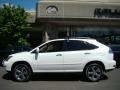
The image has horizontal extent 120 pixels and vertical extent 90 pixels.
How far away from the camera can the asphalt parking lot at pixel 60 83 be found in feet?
35.4

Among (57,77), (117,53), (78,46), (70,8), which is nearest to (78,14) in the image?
(70,8)

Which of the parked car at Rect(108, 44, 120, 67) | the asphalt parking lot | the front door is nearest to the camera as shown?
the asphalt parking lot

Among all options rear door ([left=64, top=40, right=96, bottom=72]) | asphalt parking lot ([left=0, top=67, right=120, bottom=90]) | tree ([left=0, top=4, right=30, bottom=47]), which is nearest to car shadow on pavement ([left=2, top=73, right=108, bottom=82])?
asphalt parking lot ([left=0, top=67, right=120, bottom=90])

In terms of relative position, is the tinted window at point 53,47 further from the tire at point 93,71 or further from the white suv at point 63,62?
the tire at point 93,71

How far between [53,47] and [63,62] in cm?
80

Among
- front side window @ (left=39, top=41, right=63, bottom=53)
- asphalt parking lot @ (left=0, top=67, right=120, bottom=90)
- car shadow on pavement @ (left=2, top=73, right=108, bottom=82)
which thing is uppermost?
front side window @ (left=39, top=41, right=63, bottom=53)

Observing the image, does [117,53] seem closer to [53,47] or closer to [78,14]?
[53,47]

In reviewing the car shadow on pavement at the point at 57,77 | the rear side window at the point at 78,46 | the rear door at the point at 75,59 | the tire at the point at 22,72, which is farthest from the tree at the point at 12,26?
the rear door at the point at 75,59

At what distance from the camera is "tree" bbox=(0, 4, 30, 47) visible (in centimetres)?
2484

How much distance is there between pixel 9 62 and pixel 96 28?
1785 cm

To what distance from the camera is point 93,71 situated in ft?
39.3

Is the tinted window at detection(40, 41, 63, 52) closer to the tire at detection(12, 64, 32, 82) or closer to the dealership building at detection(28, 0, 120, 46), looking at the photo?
the tire at detection(12, 64, 32, 82)

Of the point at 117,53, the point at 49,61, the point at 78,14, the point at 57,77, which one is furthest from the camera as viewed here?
the point at 78,14

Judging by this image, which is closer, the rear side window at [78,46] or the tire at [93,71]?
the tire at [93,71]
